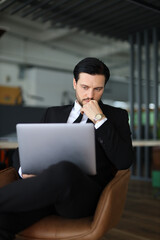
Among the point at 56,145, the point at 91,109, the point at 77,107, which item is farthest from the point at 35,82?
the point at 56,145

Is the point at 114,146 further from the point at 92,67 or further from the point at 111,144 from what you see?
the point at 92,67

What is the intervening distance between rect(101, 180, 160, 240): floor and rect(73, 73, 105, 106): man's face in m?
1.31

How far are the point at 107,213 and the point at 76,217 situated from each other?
17 cm

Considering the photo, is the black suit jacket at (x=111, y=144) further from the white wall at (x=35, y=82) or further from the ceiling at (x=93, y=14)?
the white wall at (x=35, y=82)

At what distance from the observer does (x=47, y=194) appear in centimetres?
132

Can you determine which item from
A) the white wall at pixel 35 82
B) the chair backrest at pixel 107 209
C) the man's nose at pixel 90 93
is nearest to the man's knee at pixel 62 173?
the chair backrest at pixel 107 209

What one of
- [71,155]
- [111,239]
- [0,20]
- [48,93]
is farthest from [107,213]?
[48,93]

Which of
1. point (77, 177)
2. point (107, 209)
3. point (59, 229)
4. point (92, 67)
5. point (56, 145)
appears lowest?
point (59, 229)

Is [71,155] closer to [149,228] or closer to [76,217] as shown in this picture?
[76,217]

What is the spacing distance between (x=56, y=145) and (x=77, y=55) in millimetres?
10120

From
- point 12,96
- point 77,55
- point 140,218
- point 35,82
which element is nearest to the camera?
point 140,218

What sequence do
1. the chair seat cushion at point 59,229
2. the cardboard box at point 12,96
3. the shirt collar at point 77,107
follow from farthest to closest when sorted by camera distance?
the cardboard box at point 12,96
the shirt collar at point 77,107
the chair seat cushion at point 59,229

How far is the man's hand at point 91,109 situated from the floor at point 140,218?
1302 millimetres

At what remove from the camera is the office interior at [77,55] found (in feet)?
14.9
